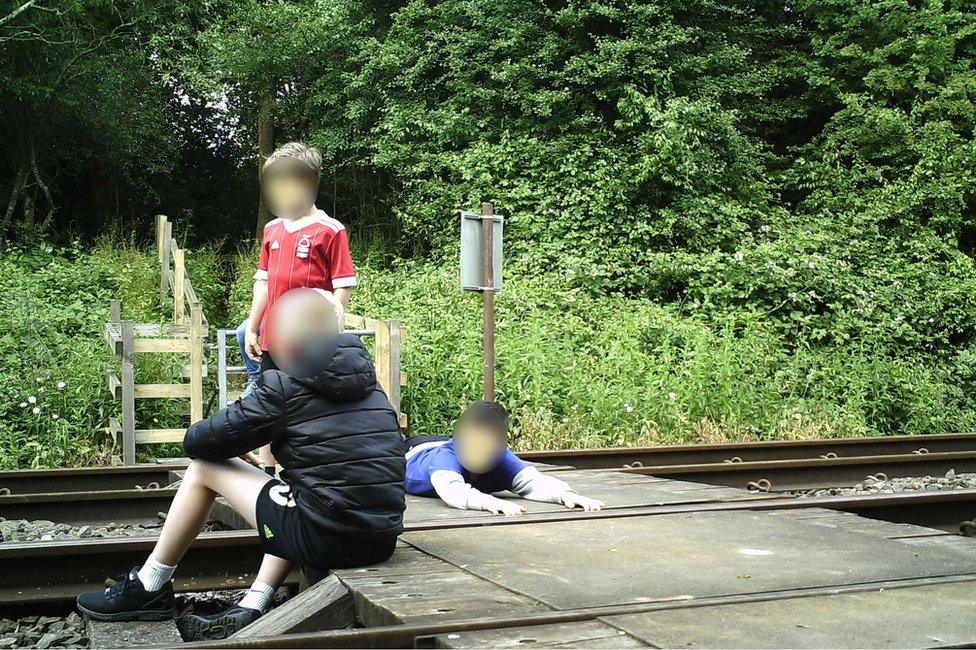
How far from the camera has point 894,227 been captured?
56.3 feet

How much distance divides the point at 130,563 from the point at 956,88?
17311 millimetres

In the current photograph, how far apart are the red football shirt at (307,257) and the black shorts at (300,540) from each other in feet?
4.80

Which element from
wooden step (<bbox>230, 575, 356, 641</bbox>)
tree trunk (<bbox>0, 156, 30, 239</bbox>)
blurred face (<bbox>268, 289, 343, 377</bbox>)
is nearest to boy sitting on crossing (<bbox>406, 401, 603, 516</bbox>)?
blurred face (<bbox>268, 289, 343, 377</bbox>)

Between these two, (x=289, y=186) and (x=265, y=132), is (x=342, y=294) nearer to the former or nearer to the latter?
(x=289, y=186)

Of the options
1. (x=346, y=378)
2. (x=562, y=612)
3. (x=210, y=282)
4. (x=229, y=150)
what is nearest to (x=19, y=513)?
(x=346, y=378)

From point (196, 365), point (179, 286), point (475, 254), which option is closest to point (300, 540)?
point (475, 254)

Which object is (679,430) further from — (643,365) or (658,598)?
Result: (658,598)

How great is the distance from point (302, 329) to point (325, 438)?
0.40 meters

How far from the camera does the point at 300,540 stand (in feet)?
12.2

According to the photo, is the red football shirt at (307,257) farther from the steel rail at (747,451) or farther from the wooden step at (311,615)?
the steel rail at (747,451)

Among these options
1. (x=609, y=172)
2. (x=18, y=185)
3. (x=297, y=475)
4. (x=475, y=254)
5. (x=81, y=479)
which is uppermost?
(x=18, y=185)

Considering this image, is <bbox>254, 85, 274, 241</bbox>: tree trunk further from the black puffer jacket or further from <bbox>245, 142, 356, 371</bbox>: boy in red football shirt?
the black puffer jacket

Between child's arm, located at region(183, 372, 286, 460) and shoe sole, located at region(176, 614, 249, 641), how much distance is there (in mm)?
591

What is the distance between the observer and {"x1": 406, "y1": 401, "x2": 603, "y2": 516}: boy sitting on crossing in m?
4.91
